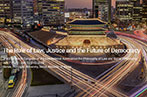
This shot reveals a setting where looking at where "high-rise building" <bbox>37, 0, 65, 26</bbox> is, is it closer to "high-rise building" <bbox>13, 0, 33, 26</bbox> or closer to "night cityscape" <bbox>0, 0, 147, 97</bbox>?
"high-rise building" <bbox>13, 0, 33, 26</bbox>

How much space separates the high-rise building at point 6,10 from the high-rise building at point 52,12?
101 feet

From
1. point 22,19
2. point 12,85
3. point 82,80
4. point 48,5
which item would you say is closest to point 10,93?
point 12,85

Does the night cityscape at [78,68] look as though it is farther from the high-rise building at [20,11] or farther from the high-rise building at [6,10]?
the high-rise building at [6,10]

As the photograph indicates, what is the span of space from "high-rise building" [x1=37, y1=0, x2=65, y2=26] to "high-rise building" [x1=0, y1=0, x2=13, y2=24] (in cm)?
3090

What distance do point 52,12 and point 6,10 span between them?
44.6 meters

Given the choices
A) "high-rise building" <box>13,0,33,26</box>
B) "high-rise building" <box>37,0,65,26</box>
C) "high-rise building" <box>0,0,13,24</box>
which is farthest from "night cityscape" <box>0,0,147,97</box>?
"high-rise building" <box>37,0,65,26</box>

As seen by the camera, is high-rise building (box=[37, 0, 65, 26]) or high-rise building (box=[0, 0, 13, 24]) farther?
high-rise building (box=[37, 0, 65, 26])

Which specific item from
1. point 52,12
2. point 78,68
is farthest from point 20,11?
point 78,68

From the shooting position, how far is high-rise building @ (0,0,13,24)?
555 feet

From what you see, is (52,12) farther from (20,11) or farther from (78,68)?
(78,68)

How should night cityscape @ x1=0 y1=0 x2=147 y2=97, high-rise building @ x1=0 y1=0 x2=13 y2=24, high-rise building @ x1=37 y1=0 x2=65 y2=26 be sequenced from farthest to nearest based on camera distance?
high-rise building @ x1=37 y1=0 x2=65 y2=26 → high-rise building @ x1=0 y1=0 x2=13 y2=24 → night cityscape @ x1=0 y1=0 x2=147 y2=97

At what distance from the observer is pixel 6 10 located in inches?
6698

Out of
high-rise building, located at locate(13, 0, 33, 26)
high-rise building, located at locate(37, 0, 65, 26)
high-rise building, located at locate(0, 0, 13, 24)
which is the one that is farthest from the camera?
high-rise building, located at locate(37, 0, 65, 26)

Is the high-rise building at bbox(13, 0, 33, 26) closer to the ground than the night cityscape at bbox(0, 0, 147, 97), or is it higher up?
higher up
